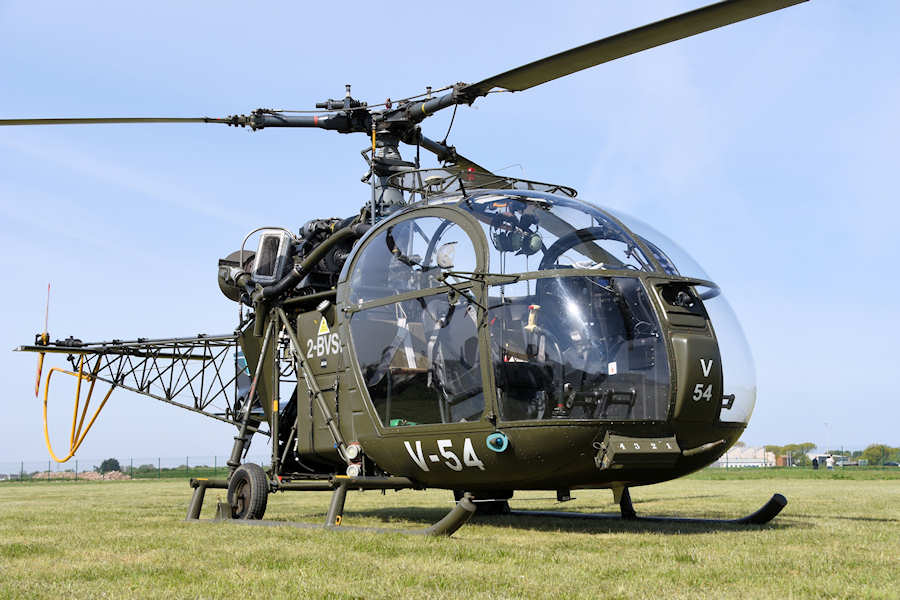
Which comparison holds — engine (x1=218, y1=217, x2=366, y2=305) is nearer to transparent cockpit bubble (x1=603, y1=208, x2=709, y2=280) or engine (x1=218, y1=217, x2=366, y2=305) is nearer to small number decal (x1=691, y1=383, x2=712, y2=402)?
transparent cockpit bubble (x1=603, y1=208, x2=709, y2=280)

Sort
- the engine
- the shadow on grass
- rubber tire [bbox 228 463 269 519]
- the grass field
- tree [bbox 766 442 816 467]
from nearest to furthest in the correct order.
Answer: the grass field
the shadow on grass
rubber tire [bbox 228 463 269 519]
the engine
tree [bbox 766 442 816 467]

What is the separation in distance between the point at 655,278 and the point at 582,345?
0.96m

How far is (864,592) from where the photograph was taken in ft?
15.3

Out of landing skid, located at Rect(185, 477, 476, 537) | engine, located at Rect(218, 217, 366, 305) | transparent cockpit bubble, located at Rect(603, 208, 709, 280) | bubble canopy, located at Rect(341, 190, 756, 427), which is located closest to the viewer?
bubble canopy, located at Rect(341, 190, 756, 427)

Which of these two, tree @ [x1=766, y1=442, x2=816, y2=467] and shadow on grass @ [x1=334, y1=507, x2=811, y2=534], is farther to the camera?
tree @ [x1=766, y1=442, x2=816, y2=467]

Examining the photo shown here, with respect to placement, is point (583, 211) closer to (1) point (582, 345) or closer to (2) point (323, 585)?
(1) point (582, 345)

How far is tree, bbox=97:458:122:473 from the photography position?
5327 cm

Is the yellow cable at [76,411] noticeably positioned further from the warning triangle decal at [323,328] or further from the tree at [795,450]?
the tree at [795,450]

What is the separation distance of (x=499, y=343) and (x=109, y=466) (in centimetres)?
5470

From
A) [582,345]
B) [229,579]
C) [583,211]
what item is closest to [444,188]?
[583,211]

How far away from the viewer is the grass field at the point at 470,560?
481 centimetres

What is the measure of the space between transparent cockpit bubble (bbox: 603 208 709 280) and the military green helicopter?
0.07ft

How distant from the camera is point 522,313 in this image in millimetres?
6910

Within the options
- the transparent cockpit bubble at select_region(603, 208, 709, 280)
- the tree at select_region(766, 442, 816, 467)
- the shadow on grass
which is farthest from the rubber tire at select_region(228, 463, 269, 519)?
the tree at select_region(766, 442, 816, 467)
